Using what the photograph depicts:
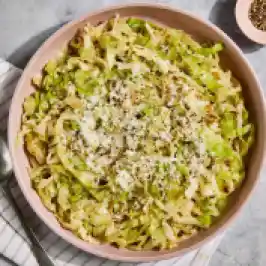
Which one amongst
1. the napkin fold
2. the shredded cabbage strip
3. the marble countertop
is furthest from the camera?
the marble countertop

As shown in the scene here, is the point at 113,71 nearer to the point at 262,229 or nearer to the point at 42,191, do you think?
Answer: the point at 42,191

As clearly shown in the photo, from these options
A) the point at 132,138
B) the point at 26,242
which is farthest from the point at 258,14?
the point at 26,242

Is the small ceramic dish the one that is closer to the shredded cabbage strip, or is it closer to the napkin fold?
the shredded cabbage strip

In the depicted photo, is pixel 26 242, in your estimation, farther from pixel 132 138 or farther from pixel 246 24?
pixel 246 24

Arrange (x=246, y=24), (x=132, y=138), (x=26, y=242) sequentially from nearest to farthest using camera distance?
(x=132, y=138) < (x=26, y=242) < (x=246, y=24)

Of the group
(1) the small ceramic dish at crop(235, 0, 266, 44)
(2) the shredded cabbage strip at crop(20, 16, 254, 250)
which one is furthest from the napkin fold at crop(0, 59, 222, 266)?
(1) the small ceramic dish at crop(235, 0, 266, 44)

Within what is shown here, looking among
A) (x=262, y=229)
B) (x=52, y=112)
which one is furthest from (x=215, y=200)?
(x=52, y=112)

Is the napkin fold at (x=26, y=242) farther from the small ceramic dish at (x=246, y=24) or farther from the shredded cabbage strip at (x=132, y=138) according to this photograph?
the small ceramic dish at (x=246, y=24)
